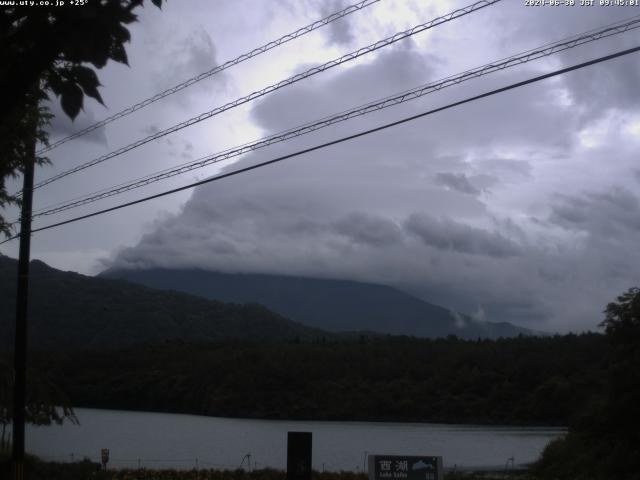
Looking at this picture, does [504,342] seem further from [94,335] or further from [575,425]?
[94,335]

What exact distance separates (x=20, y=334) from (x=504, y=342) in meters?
64.6

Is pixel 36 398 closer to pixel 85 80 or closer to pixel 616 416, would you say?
pixel 616 416

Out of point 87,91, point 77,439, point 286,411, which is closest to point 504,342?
point 286,411

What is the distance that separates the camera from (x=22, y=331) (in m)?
20.3

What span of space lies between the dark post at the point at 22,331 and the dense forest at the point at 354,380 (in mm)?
41439

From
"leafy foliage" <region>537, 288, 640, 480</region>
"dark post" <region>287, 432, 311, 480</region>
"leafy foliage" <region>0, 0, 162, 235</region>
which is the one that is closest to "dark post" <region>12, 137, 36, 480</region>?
"dark post" <region>287, 432, 311, 480</region>

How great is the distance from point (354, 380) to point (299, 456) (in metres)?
59.9

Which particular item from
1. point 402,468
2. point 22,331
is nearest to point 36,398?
point 22,331

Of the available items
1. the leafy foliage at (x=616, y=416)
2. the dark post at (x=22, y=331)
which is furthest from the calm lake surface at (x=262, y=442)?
the dark post at (x=22, y=331)

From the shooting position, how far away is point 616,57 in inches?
408

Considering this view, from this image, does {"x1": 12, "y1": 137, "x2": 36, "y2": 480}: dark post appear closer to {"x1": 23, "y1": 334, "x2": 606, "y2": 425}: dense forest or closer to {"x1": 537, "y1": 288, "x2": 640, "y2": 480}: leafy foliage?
{"x1": 537, "y1": 288, "x2": 640, "y2": 480}: leafy foliage

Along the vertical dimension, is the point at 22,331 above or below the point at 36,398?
above

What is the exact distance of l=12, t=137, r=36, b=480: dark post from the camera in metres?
19.6

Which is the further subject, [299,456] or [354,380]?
[354,380]
